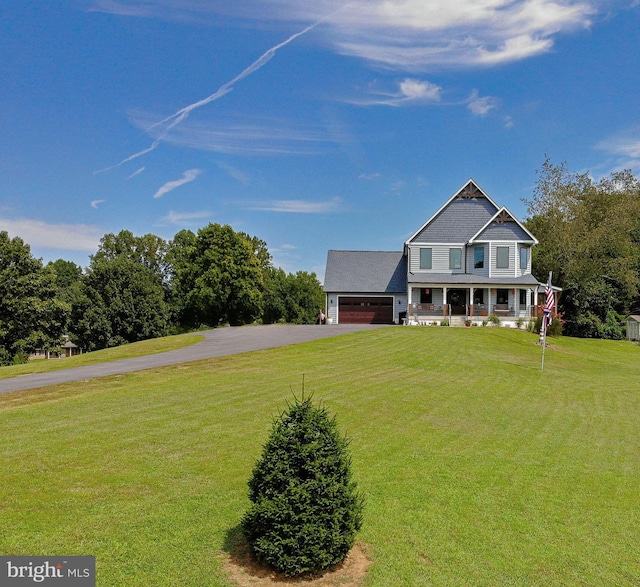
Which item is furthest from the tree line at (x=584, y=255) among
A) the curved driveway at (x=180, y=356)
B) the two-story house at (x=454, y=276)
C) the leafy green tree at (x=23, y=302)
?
the leafy green tree at (x=23, y=302)

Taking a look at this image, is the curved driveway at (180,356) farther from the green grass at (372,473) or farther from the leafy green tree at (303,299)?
the leafy green tree at (303,299)

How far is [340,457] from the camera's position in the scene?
4.89m

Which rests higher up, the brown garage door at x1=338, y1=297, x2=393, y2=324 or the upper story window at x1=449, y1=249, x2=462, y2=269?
the upper story window at x1=449, y1=249, x2=462, y2=269

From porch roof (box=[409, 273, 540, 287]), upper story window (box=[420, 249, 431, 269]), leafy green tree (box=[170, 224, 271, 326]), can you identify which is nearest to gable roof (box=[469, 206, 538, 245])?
porch roof (box=[409, 273, 540, 287])

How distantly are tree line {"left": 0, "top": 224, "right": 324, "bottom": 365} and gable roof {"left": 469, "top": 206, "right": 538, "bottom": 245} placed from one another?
1033 inches

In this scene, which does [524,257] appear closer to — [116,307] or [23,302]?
[116,307]

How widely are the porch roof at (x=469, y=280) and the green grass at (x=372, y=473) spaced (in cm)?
2032

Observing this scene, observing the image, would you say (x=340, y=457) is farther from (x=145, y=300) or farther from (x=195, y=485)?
(x=145, y=300)

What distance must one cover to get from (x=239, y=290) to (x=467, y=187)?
26394 mm

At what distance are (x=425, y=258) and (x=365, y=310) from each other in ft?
21.4

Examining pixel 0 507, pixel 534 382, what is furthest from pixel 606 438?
pixel 0 507

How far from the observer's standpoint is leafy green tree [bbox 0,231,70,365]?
130 ft

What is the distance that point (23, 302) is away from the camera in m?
39.9

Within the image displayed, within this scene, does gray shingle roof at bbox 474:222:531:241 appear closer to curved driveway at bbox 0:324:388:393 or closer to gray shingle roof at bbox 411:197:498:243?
gray shingle roof at bbox 411:197:498:243
